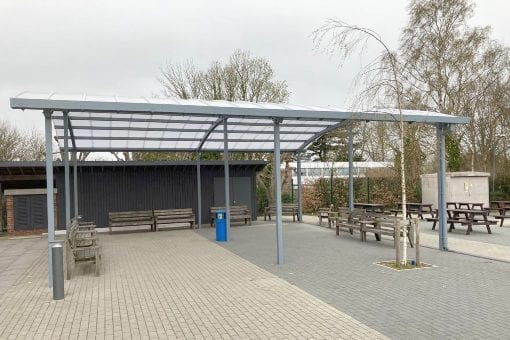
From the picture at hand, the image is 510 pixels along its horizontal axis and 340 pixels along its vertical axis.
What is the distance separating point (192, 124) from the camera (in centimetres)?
1231

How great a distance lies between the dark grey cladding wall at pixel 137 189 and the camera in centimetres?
1606

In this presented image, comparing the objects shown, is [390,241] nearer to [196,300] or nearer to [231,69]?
[196,300]

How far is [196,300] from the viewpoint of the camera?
20.2 ft

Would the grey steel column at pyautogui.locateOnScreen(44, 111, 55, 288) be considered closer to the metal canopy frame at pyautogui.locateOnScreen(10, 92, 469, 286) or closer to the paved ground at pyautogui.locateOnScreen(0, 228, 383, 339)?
the metal canopy frame at pyautogui.locateOnScreen(10, 92, 469, 286)

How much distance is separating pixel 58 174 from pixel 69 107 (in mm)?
9319

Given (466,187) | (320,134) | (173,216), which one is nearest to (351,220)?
(320,134)

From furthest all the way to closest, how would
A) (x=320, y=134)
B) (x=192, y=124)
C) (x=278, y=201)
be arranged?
(x=320, y=134), (x=192, y=124), (x=278, y=201)

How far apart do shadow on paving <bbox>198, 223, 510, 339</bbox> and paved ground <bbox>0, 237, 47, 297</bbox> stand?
460 centimetres

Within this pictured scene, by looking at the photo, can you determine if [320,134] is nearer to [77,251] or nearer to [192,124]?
[192,124]

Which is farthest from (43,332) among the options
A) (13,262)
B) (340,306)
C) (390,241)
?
(390,241)

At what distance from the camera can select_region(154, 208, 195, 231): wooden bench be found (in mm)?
15734

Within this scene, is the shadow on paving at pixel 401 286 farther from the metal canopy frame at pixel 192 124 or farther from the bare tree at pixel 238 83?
the bare tree at pixel 238 83

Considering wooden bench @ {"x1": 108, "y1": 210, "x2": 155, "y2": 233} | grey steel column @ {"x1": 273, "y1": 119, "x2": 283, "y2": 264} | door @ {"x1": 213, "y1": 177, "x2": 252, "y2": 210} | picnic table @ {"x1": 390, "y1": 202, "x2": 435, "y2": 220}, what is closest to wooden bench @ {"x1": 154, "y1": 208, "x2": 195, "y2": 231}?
wooden bench @ {"x1": 108, "y1": 210, "x2": 155, "y2": 233}

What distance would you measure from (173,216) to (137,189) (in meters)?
1.99
